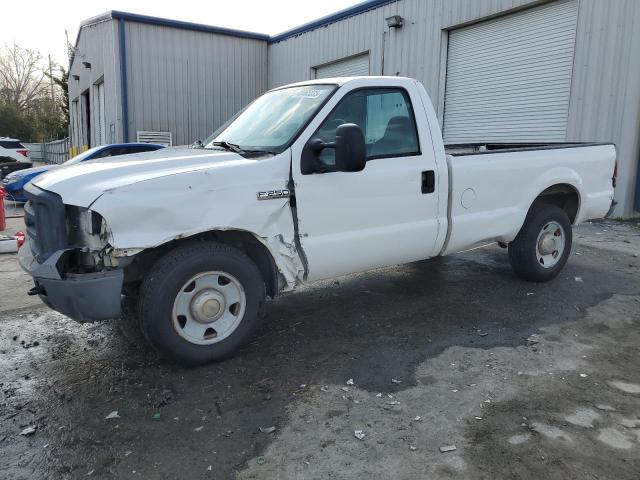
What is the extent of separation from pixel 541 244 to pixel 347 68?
11978 millimetres

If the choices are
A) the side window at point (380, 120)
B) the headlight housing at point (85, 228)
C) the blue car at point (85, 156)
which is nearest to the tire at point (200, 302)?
the headlight housing at point (85, 228)

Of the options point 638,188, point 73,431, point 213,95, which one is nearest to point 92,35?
point 213,95

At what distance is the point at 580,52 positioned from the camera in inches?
396

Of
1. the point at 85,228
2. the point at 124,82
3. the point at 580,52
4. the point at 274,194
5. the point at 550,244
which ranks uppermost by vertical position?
the point at 124,82

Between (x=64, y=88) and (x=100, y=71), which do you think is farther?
(x=64, y=88)

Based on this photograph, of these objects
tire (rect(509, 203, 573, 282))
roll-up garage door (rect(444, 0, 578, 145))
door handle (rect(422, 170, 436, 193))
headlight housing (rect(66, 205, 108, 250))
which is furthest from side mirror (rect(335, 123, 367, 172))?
roll-up garage door (rect(444, 0, 578, 145))

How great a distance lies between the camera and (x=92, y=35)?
2053 centimetres

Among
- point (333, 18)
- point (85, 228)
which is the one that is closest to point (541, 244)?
point (85, 228)

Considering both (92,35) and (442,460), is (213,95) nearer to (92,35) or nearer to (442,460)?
(92,35)

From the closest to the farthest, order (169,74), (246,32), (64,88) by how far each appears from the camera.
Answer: (169,74) < (246,32) < (64,88)

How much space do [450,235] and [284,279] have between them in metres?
1.71

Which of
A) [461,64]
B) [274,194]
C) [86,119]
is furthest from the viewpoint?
[86,119]

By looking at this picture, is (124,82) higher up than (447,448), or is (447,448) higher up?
(124,82)

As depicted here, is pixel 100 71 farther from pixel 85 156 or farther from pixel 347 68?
pixel 85 156
